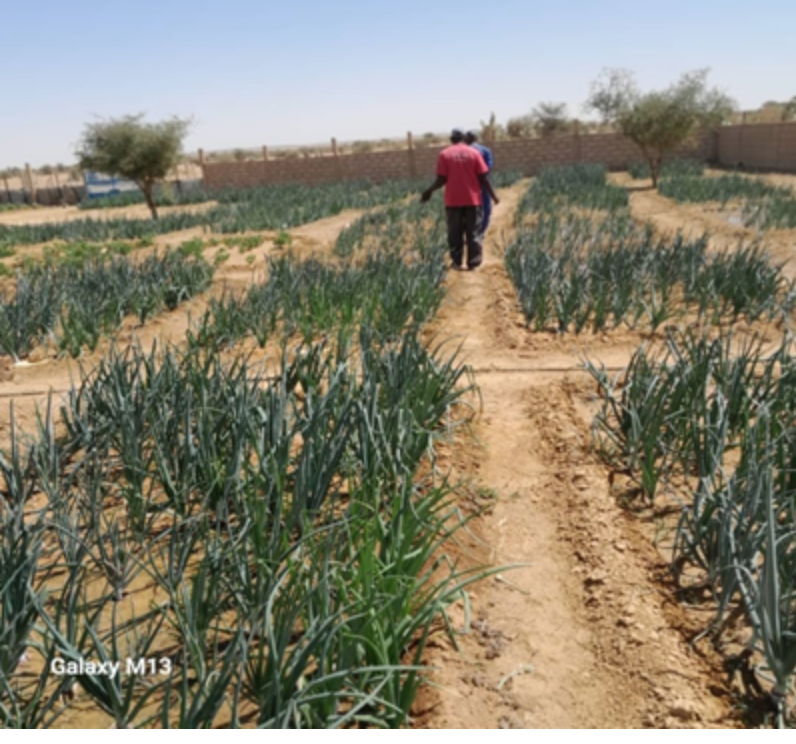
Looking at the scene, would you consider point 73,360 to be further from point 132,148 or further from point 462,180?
point 132,148

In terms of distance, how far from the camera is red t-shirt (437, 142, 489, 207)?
769 centimetres

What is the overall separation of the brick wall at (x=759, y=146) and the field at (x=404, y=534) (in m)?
19.6

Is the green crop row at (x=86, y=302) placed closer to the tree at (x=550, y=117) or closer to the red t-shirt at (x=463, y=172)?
the red t-shirt at (x=463, y=172)

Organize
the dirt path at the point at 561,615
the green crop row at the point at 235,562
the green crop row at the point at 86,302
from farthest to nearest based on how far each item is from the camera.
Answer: the green crop row at the point at 86,302 → the dirt path at the point at 561,615 → the green crop row at the point at 235,562

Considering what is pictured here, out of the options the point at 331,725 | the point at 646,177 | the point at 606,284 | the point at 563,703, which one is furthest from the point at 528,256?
the point at 646,177

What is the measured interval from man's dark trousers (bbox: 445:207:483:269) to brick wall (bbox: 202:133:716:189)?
18.8 metres

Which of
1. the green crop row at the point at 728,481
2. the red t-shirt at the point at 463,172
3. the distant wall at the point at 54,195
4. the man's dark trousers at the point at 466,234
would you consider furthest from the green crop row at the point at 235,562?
the distant wall at the point at 54,195

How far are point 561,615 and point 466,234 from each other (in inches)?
242

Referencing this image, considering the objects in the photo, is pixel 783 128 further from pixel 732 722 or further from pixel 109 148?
pixel 732 722

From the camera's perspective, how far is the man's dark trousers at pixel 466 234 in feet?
25.9

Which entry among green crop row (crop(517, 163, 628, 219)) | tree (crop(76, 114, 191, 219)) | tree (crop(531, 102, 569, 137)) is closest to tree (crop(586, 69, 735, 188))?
green crop row (crop(517, 163, 628, 219))

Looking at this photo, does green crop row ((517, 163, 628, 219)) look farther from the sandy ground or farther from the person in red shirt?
the sandy ground

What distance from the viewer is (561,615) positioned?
2.27 meters

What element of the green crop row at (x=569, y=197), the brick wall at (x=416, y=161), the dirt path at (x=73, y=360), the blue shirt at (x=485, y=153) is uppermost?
the brick wall at (x=416, y=161)
